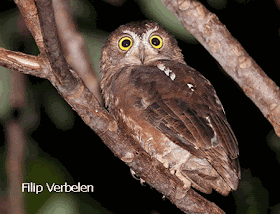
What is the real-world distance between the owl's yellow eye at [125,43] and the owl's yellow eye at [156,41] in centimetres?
27

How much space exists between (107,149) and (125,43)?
1743 mm

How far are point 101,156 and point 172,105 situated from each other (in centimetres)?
242

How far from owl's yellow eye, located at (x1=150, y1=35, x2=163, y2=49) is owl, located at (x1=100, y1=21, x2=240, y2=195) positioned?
581mm

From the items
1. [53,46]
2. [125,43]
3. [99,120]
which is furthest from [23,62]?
[125,43]

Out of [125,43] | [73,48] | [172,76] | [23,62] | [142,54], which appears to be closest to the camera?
[23,62]

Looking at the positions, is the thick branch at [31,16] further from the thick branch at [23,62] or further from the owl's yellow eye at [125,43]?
the owl's yellow eye at [125,43]

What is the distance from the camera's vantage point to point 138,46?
14.3 feet

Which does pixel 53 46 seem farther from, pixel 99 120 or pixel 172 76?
pixel 172 76

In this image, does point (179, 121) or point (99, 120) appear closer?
point (99, 120)

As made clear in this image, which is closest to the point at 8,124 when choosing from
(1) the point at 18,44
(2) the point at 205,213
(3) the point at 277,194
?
(1) the point at 18,44

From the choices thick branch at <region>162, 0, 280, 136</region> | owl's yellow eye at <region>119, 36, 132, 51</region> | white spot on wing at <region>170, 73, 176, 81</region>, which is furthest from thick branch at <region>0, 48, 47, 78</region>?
owl's yellow eye at <region>119, 36, 132, 51</region>

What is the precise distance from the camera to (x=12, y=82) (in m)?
4.73

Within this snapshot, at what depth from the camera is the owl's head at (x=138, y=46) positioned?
4.33 m

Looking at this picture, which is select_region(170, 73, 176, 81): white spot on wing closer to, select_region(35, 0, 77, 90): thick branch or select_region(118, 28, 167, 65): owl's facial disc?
select_region(118, 28, 167, 65): owl's facial disc
